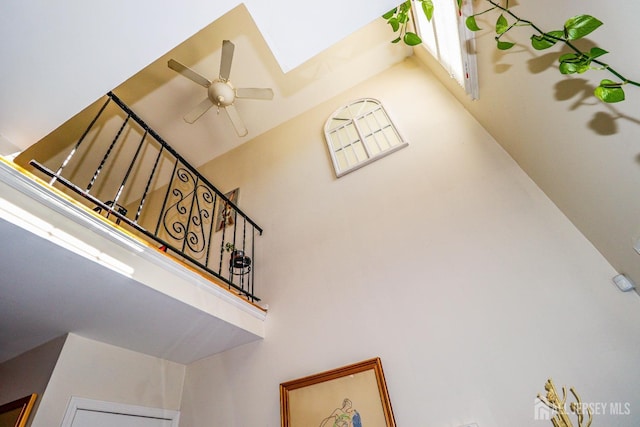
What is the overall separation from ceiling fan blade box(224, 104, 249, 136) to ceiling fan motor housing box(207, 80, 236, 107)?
3.8 inches

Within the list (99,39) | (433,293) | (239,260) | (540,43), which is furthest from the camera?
(239,260)

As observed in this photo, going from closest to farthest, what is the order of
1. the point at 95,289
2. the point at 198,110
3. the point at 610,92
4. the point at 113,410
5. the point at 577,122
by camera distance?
the point at 610,92, the point at 577,122, the point at 95,289, the point at 113,410, the point at 198,110

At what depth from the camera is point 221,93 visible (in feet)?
11.1

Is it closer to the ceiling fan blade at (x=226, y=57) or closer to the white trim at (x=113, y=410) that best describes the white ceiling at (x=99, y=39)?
the white trim at (x=113, y=410)

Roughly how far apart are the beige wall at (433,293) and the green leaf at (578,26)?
4.66 ft

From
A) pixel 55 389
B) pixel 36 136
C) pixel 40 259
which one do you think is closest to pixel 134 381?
pixel 55 389

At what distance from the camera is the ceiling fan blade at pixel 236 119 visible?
3599 mm

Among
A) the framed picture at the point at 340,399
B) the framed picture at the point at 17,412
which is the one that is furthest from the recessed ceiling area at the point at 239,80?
the framed picture at the point at 340,399

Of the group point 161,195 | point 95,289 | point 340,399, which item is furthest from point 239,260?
point 161,195

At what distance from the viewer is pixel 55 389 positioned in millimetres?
2012

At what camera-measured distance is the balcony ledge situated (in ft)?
4.82

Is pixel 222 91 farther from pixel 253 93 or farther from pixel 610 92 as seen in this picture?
pixel 610 92

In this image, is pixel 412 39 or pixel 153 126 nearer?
pixel 412 39

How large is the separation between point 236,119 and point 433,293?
3.08 metres
